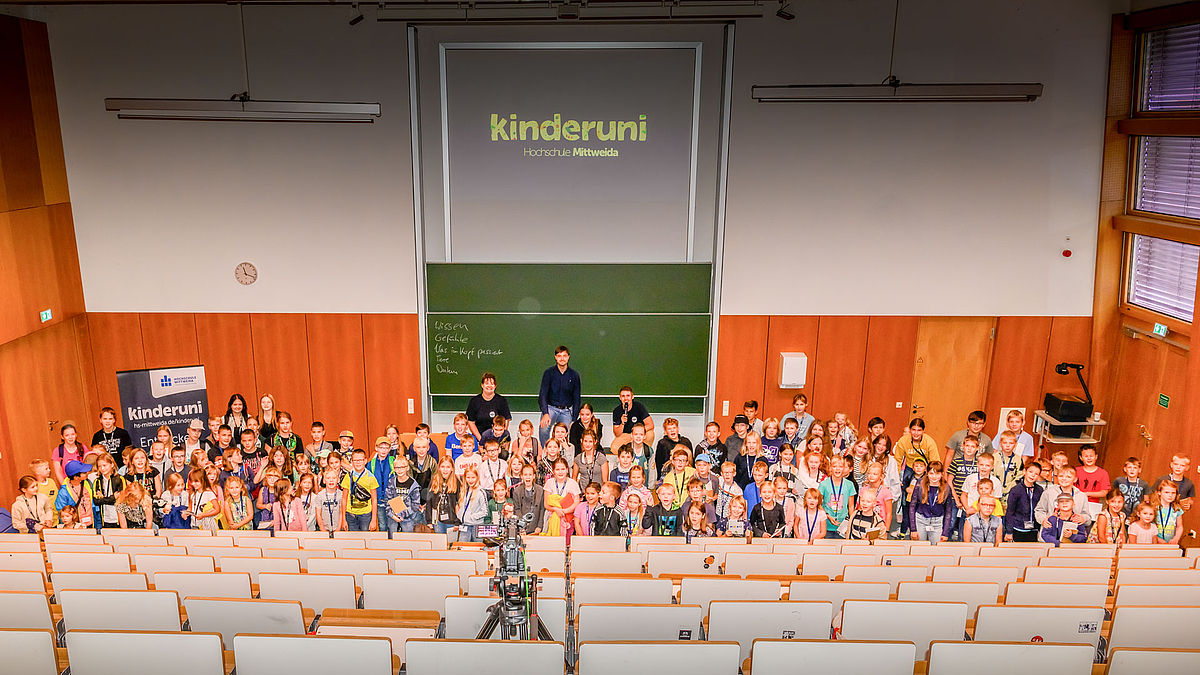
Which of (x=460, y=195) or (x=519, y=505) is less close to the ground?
(x=460, y=195)

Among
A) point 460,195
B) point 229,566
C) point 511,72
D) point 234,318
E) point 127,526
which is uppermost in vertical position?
point 511,72

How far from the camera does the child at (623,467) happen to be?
704cm

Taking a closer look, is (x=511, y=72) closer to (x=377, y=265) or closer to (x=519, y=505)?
(x=377, y=265)

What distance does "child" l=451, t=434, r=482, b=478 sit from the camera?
7.19 m

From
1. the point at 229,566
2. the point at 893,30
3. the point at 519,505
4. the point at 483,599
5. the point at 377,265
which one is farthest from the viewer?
the point at 377,265

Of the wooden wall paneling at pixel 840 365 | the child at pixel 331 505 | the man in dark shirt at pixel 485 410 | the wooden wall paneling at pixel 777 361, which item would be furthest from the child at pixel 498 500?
the wooden wall paneling at pixel 840 365

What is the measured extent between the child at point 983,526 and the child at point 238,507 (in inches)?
235

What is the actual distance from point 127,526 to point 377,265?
3.95 m

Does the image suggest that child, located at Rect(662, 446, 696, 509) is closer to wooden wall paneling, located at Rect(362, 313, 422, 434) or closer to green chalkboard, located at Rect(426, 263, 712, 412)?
green chalkboard, located at Rect(426, 263, 712, 412)

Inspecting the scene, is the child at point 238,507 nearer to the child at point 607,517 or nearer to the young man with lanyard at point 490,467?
the young man with lanyard at point 490,467

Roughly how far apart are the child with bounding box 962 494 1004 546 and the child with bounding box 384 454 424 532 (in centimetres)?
476

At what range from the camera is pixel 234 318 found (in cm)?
970

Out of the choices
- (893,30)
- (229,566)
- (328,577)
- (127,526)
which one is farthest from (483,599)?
(893,30)

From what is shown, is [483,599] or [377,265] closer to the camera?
[483,599]
